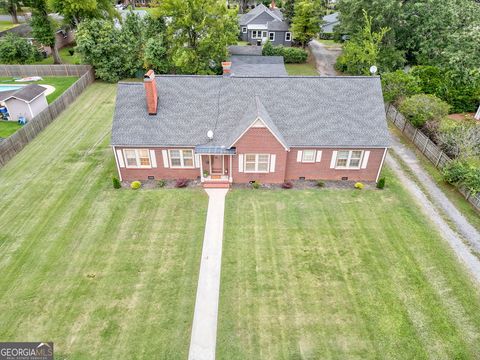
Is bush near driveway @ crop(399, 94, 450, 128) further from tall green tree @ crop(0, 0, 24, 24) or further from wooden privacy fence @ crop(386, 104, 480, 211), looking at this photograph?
tall green tree @ crop(0, 0, 24, 24)

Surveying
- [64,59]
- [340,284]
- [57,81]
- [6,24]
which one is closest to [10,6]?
[6,24]

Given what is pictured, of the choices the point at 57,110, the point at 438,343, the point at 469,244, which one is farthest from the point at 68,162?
the point at 469,244

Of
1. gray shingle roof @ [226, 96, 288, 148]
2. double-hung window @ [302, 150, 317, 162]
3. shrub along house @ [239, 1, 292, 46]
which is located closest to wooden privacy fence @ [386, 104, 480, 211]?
double-hung window @ [302, 150, 317, 162]

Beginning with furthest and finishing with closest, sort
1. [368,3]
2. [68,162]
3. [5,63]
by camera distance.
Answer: [5,63] < [368,3] < [68,162]

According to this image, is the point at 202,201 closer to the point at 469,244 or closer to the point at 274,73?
the point at 469,244

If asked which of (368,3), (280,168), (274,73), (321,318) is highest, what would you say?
(368,3)
